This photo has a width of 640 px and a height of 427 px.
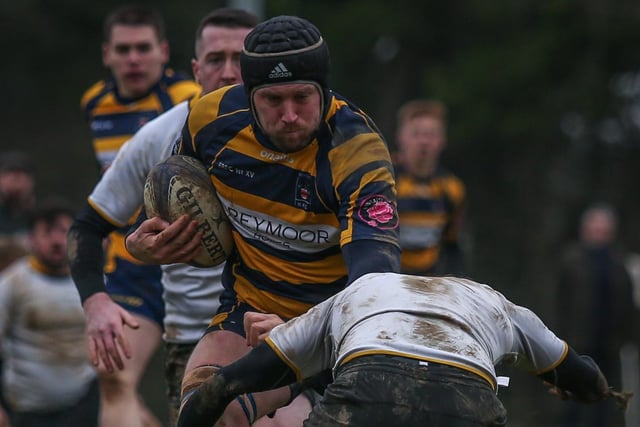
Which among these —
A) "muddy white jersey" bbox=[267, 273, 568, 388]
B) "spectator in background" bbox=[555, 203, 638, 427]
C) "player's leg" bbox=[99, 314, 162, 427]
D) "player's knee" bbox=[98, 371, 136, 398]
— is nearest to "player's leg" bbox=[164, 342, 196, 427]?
"player's leg" bbox=[99, 314, 162, 427]

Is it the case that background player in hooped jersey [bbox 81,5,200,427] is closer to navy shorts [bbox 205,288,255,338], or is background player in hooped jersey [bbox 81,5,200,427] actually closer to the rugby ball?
navy shorts [bbox 205,288,255,338]

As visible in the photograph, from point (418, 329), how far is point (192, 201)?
1283 mm

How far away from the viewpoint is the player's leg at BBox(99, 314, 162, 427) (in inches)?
276

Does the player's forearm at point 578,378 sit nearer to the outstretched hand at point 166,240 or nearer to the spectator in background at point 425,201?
the outstretched hand at point 166,240

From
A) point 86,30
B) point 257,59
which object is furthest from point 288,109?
point 86,30

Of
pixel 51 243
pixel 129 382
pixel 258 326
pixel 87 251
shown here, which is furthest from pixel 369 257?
pixel 51 243

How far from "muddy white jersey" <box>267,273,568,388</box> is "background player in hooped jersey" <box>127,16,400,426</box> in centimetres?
27

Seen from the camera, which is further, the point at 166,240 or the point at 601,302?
→ the point at 601,302

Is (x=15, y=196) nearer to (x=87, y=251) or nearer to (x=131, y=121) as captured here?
(x=131, y=121)

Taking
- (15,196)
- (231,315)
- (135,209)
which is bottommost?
(15,196)

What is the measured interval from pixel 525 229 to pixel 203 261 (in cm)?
1566

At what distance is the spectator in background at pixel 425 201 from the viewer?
34.2 feet

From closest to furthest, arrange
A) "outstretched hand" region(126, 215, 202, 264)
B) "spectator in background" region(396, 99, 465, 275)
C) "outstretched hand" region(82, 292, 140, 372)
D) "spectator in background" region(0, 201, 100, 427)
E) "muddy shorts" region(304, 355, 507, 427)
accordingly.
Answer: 1. "muddy shorts" region(304, 355, 507, 427)
2. "outstretched hand" region(126, 215, 202, 264)
3. "outstretched hand" region(82, 292, 140, 372)
4. "spectator in background" region(0, 201, 100, 427)
5. "spectator in background" region(396, 99, 465, 275)

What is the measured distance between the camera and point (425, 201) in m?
10.7
